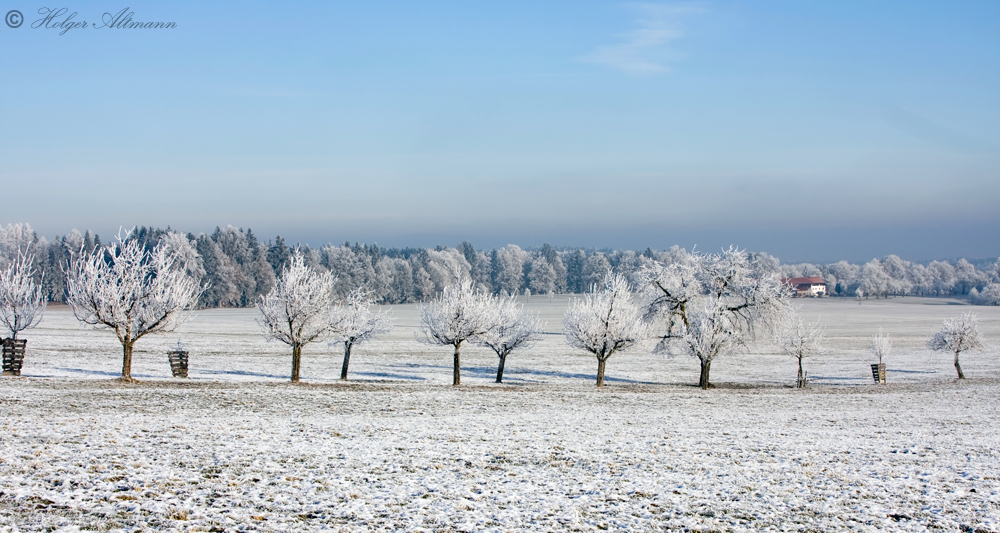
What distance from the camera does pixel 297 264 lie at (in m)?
32.4

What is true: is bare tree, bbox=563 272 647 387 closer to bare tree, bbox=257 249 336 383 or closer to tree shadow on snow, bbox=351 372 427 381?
tree shadow on snow, bbox=351 372 427 381

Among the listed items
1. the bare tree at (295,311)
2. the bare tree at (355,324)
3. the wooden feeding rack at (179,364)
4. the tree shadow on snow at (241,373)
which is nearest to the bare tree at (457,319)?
the bare tree at (355,324)

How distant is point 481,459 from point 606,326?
25.3m

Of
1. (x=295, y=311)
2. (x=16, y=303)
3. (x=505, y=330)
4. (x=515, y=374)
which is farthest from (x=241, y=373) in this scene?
(x=515, y=374)

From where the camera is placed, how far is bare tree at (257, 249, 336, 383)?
31.3 m

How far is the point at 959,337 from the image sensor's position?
4644cm

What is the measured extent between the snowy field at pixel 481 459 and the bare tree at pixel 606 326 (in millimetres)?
7786

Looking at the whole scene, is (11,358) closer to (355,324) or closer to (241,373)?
(241,373)

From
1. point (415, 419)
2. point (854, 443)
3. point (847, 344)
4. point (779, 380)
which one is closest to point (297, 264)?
point (415, 419)

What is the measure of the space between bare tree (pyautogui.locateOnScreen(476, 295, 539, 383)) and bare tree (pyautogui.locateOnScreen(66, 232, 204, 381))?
16.5 metres

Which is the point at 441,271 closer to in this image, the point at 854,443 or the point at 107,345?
the point at 107,345

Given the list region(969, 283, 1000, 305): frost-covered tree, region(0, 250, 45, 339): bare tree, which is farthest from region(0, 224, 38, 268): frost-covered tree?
region(969, 283, 1000, 305): frost-covered tree

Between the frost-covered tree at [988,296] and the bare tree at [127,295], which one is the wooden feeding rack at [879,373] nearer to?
the bare tree at [127,295]

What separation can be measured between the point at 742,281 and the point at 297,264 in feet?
86.3
